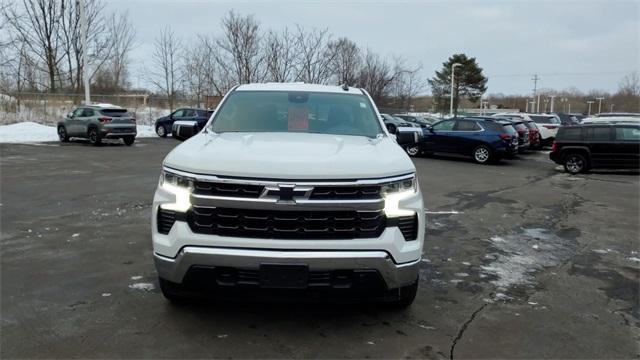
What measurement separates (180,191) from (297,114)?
70.5 inches

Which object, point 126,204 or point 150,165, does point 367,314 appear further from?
point 150,165

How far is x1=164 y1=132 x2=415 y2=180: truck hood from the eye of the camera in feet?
11.2

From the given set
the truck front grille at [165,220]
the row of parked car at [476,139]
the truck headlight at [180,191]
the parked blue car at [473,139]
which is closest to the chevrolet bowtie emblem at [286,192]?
the truck headlight at [180,191]

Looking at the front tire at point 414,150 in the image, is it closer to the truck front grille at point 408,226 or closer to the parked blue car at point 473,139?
the parked blue car at point 473,139

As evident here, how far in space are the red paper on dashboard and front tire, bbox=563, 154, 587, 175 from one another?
46.0 feet

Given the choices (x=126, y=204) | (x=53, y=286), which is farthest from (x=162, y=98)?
(x=53, y=286)

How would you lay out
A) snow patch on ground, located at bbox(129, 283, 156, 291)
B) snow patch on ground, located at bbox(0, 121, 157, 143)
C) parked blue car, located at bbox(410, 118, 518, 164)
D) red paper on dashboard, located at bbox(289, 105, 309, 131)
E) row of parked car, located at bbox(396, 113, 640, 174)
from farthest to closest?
snow patch on ground, located at bbox(0, 121, 157, 143)
parked blue car, located at bbox(410, 118, 518, 164)
row of parked car, located at bbox(396, 113, 640, 174)
red paper on dashboard, located at bbox(289, 105, 309, 131)
snow patch on ground, located at bbox(129, 283, 156, 291)

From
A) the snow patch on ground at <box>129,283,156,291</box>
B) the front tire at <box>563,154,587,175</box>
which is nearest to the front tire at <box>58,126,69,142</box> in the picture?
the front tire at <box>563,154,587,175</box>

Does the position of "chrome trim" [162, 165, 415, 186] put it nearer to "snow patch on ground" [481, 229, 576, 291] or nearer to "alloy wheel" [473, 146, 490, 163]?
"snow patch on ground" [481, 229, 576, 291]

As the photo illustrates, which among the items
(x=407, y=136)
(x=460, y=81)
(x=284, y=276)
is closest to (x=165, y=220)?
(x=284, y=276)

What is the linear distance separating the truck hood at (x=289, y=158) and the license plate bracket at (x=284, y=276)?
0.58m

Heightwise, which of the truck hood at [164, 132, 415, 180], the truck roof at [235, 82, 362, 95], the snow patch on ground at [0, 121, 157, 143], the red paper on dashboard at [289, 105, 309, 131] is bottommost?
the snow patch on ground at [0, 121, 157, 143]

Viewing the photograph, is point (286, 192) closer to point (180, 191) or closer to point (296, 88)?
point (180, 191)

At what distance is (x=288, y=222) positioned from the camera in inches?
135
